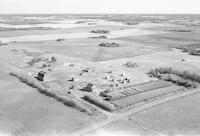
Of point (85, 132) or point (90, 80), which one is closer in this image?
point (85, 132)

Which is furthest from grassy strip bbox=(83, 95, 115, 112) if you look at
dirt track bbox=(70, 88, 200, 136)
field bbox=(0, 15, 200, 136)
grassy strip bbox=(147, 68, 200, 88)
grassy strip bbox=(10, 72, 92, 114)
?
grassy strip bbox=(147, 68, 200, 88)

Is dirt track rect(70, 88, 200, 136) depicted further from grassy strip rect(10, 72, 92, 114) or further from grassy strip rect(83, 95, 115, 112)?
grassy strip rect(10, 72, 92, 114)

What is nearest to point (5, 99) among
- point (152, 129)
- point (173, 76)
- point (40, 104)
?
point (40, 104)

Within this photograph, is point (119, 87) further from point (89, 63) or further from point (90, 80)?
point (89, 63)

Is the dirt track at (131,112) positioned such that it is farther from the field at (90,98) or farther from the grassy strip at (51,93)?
the grassy strip at (51,93)

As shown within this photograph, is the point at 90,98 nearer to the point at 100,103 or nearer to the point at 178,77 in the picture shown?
the point at 100,103

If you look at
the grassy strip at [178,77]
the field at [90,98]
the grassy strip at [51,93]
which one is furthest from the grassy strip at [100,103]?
the grassy strip at [178,77]
